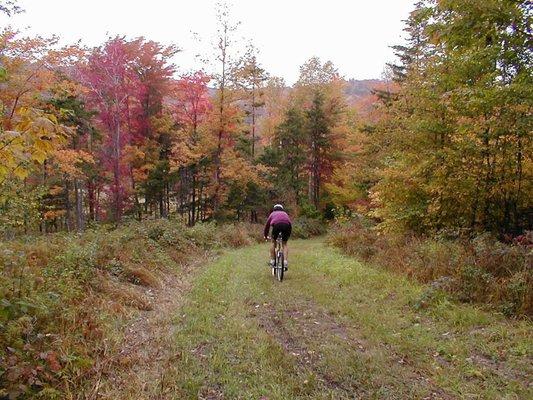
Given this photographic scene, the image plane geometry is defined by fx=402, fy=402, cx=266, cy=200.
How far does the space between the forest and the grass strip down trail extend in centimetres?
9

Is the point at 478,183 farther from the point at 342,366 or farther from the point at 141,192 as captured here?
the point at 141,192

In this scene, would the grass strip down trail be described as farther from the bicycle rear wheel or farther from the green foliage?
the green foliage

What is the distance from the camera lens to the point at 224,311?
24.0 ft

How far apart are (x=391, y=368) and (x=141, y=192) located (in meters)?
27.2

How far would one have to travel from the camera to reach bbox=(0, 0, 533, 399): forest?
460 centimetres

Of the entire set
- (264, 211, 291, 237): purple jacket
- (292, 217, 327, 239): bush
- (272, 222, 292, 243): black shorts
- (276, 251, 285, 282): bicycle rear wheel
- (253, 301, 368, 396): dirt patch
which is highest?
(264, 211, 291, 237): purple jacket

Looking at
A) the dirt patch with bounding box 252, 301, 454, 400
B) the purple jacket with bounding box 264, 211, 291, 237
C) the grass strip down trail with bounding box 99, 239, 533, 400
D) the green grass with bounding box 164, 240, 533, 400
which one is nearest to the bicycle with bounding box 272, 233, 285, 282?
the purple jacket with bounding box 264, 211, 291, 237

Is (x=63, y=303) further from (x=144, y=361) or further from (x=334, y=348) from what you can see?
(x=334, y=348)

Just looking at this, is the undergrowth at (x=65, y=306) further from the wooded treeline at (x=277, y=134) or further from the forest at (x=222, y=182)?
the wooded treeline at (x=277, y=134)

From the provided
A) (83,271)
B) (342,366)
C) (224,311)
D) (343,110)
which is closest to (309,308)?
(224,311)

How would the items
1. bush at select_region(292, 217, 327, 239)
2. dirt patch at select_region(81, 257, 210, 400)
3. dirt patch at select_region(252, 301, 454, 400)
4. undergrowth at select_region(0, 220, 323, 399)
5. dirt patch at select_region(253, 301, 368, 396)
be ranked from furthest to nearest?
bush at select_region(292, 217, 327, 239)
dirt patch at select_region(253, 301, 368, 396)
dirt patch at select_region(252, 301, 454, 400)
dirt patch at select_region(81, 257, 210, 400)
undergrowth at select_region(0, 220, 323, 399)

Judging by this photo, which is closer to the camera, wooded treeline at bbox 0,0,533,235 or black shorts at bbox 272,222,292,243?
wooded treeline at bbox 0,0,533,235

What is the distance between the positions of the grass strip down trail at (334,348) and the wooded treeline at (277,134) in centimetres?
304

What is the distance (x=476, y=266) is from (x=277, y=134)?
27233 millimetres
